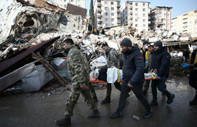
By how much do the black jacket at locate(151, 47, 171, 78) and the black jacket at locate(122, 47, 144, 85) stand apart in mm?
928

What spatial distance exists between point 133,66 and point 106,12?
5692 centimetres

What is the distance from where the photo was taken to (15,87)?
5.09 metres

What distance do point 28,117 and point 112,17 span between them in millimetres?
57750

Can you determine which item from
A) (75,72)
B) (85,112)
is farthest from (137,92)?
(85,112)

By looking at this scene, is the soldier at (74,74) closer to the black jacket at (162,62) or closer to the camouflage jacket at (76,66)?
the camouflage jacket at (76,66)

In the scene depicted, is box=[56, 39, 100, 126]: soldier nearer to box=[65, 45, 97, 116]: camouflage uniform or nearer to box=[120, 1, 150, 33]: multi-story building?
box=[65, 45, 97, 116]: camouflage uniform

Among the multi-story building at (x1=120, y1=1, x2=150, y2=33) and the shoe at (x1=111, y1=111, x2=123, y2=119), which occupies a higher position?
the multi-story building at (x1=120, y1=1, x2=150, y2=33)

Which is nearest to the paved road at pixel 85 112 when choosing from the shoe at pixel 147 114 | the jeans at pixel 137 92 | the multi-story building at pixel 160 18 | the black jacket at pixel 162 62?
A: the shoe at pixel 147 114

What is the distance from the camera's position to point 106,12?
53875 mm

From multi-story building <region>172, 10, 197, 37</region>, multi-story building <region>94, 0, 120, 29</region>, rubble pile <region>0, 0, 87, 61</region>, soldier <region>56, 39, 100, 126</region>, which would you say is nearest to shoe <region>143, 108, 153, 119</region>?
soldier <region>56, 39, 100, 126</region>

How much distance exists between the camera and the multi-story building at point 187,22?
6228 centimetres

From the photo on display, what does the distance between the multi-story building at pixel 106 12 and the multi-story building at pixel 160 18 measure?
1920 centimetres

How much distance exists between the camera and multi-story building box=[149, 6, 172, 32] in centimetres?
5738

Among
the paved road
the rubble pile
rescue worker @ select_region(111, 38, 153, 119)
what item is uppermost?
the rubble pile
